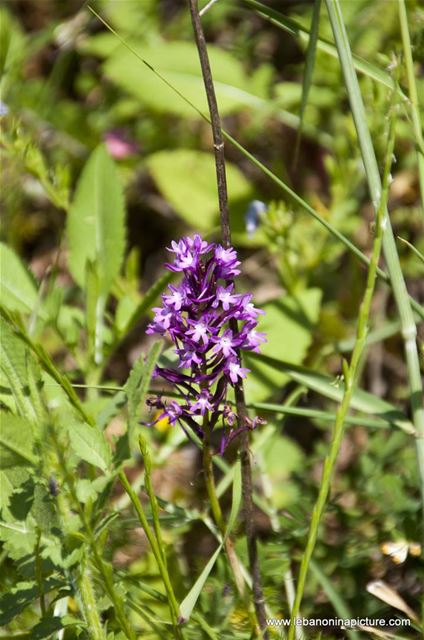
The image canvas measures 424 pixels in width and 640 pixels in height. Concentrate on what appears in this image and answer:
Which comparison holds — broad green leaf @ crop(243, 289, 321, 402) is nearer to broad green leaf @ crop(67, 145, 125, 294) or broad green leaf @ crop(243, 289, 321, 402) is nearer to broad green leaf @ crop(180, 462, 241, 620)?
broad green leaf @ crop(67, 145, 125, 294)

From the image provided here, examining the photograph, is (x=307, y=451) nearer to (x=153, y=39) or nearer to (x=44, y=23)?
(x=153, y=39)

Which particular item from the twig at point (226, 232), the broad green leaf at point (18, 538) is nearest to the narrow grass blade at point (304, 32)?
the twig at point (226, 232)

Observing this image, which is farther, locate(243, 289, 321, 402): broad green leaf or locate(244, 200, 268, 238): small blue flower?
locate(244, 200, 268, 238): small blue flower

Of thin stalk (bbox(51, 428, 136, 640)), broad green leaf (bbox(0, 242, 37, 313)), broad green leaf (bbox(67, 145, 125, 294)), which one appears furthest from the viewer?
broad green leaf (bbox(67, 145, 125, 294))

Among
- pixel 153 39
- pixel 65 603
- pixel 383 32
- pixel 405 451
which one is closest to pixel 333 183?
pixel 383 32

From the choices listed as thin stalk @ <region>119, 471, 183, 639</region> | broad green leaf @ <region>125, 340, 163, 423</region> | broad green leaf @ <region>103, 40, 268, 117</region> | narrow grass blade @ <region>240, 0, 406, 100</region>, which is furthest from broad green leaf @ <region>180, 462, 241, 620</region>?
broad green leaf @ <region>103, 40, 268, 117</region>

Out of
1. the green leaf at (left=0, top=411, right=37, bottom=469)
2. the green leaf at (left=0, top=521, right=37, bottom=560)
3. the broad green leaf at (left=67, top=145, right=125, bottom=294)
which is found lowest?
the green leaf at (left=0, top=521, right=37, bottom=560)

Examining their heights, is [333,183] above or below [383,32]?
below
